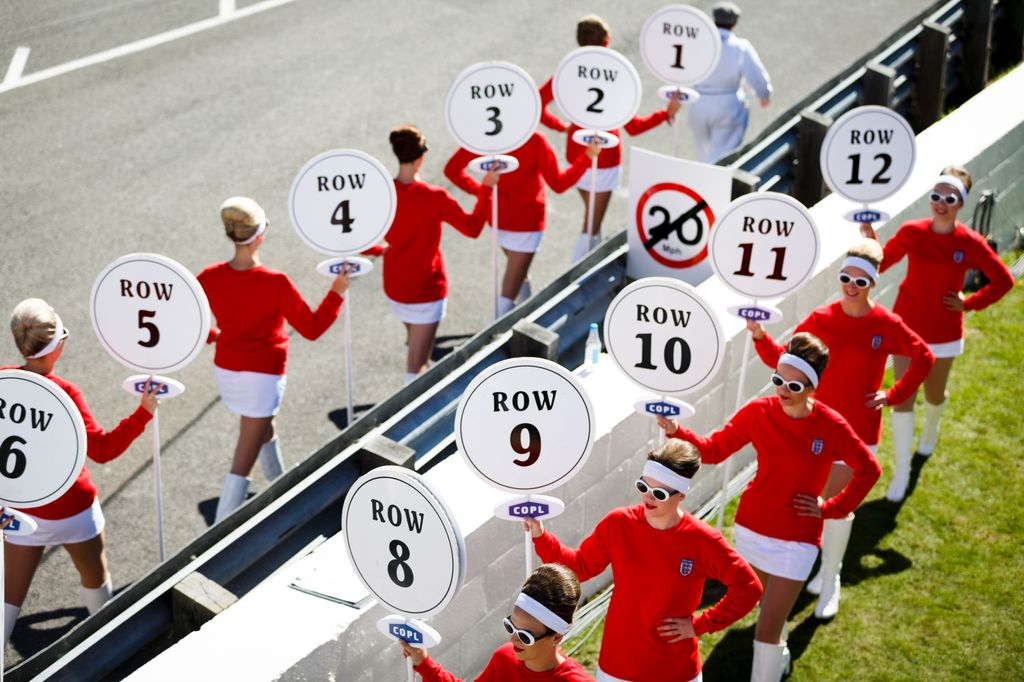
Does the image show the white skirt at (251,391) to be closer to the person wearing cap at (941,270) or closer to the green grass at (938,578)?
the green grass at (938,578)

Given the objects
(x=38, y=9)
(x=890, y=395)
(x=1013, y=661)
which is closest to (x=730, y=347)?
(x=890, y=395)

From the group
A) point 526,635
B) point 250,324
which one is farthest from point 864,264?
point 250,324

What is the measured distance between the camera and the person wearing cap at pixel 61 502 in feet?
22.6

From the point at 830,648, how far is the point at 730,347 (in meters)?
1.95

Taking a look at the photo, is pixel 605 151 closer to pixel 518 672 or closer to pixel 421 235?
pixel 421 235

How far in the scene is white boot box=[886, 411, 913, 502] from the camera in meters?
8.84

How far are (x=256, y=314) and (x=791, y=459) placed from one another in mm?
3315

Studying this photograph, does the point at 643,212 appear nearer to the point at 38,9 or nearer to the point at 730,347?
the point at 730,347

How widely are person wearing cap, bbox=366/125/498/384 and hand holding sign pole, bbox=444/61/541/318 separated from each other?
247 millimetres

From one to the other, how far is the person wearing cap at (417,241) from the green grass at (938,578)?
2.52 metres

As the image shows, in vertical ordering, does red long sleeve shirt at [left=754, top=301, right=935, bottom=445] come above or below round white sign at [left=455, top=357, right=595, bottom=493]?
below

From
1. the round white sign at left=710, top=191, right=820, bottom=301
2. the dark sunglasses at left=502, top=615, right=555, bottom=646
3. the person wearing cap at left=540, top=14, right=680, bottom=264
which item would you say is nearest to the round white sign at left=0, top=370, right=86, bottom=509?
the dark sunglasses at left=502, top=615, right=555, bottom=646

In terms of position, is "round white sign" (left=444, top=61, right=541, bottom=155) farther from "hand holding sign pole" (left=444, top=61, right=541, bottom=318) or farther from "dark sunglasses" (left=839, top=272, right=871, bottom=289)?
"dark sunglasses" (left=839, top=272, right=871, bottom=289)

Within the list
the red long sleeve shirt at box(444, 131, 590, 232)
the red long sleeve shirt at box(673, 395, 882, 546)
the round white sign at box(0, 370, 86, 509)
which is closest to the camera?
the round white sign at box(0, 370, 86, 509)
